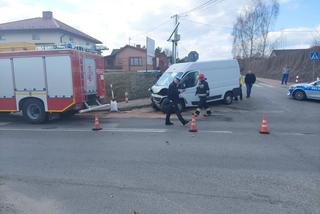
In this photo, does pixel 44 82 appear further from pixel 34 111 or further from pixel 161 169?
pixel 161 169

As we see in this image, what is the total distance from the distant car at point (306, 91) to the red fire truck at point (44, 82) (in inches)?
484

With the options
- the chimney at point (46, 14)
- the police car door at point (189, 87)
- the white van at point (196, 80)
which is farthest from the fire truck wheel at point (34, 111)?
the chimney at point (46, 14)

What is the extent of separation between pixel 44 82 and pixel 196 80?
22.6ft

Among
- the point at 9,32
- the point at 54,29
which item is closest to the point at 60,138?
the point at 54,29

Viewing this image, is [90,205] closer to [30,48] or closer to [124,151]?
[124,151]

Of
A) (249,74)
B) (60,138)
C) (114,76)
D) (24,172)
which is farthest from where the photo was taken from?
(114,76)

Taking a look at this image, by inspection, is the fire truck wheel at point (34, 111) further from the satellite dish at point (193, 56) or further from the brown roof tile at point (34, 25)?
the brown roof tile at point (34, 25)

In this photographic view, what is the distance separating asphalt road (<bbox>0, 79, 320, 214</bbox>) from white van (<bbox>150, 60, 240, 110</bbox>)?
3379 millimetres

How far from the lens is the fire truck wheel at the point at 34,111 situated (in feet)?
37.9

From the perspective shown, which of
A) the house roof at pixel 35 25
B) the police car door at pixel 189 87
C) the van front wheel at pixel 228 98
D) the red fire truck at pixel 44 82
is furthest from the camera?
the house roof at pixel 35 25

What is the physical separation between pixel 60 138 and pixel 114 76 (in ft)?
42.9

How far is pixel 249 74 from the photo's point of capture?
1802cm

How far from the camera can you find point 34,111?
38.6ft

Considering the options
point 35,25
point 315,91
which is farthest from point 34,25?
point 315,91
